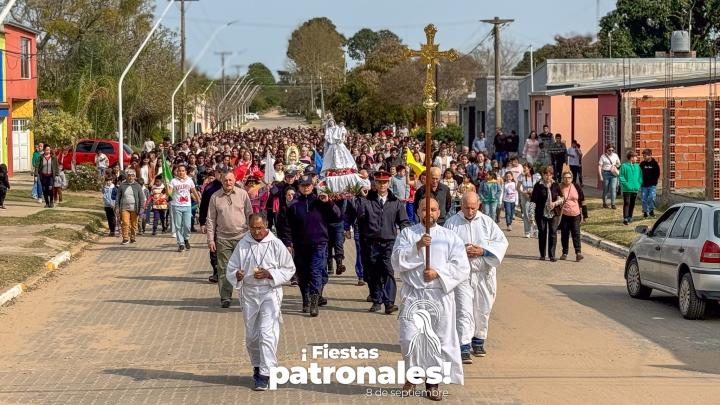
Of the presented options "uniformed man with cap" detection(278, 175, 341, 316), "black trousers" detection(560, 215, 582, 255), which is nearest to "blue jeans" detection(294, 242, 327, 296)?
"uniformed man with cap" detection(278, 175, 341, 316)

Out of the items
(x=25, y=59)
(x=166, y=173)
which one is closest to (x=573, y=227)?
(x=166, y=173)

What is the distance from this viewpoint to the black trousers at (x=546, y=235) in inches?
824

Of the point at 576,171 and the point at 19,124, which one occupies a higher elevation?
the point at 19,124

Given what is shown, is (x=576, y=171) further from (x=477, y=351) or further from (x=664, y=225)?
(x=477, y=351)

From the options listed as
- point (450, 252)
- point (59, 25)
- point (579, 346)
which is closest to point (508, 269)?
point (579, 346)

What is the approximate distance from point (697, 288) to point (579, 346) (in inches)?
93.4

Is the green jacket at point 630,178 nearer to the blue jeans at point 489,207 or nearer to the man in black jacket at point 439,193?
the blue jeans at point 489,207

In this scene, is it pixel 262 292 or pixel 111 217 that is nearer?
pixel 262 292

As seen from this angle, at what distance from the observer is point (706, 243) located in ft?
46.4

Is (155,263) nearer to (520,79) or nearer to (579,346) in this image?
(579,346)

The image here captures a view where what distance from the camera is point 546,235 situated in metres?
21.1

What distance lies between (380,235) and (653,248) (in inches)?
140

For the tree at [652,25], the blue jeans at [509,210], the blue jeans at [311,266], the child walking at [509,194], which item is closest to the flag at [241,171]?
the child walking at [509,194]

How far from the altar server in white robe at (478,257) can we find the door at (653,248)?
4.51m
